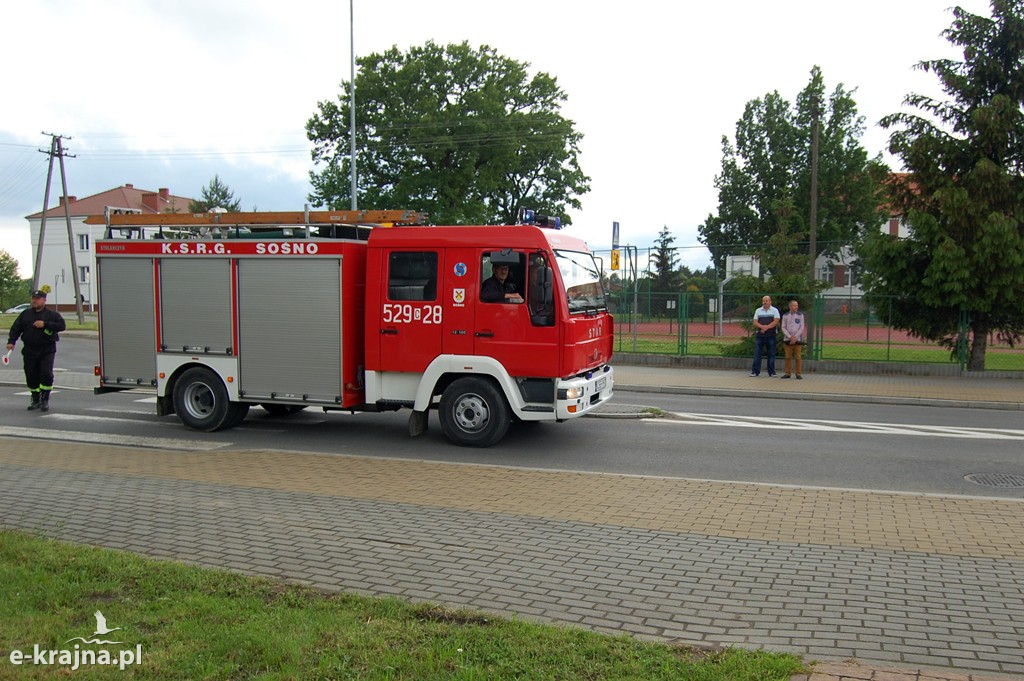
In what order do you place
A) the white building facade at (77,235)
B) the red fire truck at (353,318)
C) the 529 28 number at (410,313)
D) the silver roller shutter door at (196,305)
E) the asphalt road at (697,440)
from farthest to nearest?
1. the white building facade at (77,235)
2. the silver roller shutter door at (196,305)
3. the 529 28 number at (410,313)
4. the red fire truck at (353,318)
5. the asphalt road at (697,440)

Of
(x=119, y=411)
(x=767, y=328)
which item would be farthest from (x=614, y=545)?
(x=767, y=328)

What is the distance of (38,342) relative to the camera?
12852 mm

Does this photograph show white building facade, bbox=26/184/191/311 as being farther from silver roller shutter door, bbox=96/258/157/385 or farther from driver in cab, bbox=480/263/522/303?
driver in cab, bbox=480/263/522/303

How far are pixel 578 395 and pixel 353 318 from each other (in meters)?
3.04

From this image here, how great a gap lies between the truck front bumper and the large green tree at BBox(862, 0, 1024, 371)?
11381mm

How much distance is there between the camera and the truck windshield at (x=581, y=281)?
9.76 meters

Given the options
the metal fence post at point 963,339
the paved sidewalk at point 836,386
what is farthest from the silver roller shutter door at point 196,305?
the metal fence post at point 963,339

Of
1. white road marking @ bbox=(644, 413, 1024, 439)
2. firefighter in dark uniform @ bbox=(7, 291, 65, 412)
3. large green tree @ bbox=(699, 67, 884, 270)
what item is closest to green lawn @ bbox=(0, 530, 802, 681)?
white road marking @ bbox=(644, 413, 1024, 439)

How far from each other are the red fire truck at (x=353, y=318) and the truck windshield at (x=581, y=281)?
38 mm

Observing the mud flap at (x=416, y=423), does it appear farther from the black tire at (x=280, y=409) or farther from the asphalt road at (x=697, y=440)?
the black tire at (x=280, y=409)

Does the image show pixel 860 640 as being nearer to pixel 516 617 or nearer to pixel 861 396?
pixel 516 617

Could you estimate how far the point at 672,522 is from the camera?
6.36 m

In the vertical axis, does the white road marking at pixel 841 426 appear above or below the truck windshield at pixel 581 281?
below

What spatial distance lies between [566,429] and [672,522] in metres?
4.92
